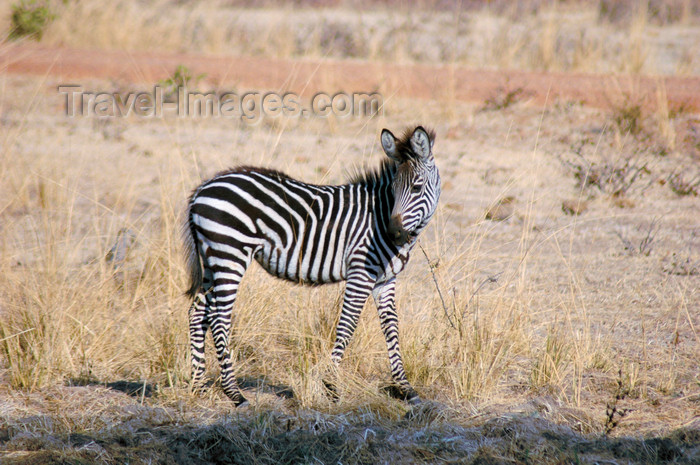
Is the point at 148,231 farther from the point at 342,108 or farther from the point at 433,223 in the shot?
the point at 342,108

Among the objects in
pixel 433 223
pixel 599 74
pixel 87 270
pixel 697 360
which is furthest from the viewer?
pixel 599 74

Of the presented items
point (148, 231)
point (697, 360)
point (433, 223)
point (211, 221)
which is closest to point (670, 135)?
point (433, 223)

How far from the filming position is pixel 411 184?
4.60m

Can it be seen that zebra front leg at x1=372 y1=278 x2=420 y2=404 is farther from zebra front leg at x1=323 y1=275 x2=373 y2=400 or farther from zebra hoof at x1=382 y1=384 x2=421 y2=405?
zebra front leg at x1=323 y1=275 x2=373 y2=400

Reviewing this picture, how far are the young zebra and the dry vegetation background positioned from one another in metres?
0.41

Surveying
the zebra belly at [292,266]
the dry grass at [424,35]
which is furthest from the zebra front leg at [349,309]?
the dry grass at [424,35]

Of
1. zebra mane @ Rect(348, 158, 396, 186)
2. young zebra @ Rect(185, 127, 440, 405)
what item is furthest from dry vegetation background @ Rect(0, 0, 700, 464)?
zebra mane @ Rect(348, 158, 396, 186)

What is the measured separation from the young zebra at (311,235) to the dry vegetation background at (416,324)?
0.41m

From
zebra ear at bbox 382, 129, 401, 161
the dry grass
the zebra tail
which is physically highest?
the dry grass

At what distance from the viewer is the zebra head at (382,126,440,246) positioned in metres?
4.55

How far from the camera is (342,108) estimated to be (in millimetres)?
12125

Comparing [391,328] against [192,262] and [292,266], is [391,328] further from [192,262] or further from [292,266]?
[192,262]

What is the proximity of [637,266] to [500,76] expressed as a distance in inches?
275

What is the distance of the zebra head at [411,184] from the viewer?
4551 mm
